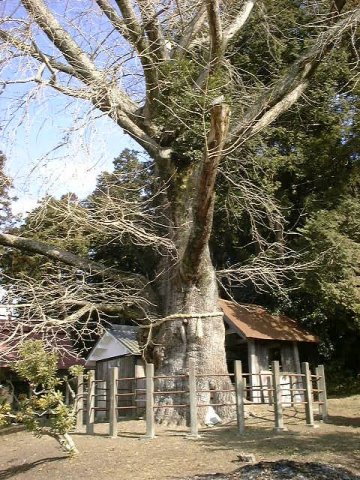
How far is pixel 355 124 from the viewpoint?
18344 mm

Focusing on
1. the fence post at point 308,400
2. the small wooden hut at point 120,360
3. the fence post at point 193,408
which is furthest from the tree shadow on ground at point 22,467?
the small wooden hut at point 120,360

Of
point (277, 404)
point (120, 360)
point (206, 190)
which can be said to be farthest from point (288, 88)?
point (120, 360)

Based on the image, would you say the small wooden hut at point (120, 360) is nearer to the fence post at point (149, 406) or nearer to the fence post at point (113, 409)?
the fence post at point (113, 409)

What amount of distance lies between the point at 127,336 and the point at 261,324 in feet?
15.0

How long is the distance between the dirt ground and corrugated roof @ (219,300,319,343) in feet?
19.9

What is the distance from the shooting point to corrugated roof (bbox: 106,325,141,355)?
17.4 m

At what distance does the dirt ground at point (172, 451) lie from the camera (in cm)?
791

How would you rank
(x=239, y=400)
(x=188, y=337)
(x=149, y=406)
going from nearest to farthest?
(x=149, y=406) → (x=239, y=400) → (x=188, y=337)

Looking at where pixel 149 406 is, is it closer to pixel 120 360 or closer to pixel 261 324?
pixel 120 360

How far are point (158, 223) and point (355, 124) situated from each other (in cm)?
833

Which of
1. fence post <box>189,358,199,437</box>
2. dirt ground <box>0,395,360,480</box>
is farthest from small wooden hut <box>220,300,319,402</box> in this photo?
fence post <box>189,358,199,437</box>

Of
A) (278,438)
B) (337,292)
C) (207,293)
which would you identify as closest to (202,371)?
(207,293)

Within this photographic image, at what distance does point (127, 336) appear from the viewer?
1858 cm

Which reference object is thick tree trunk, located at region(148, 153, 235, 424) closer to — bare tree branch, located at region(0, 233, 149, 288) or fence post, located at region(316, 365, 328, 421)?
bare tree branch, located at region(0, 233, 149, 288)
